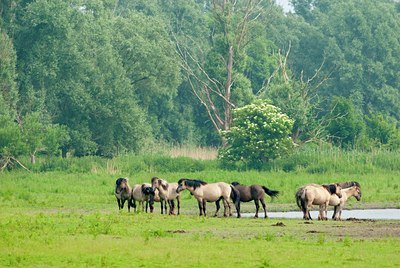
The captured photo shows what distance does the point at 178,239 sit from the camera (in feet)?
84.2

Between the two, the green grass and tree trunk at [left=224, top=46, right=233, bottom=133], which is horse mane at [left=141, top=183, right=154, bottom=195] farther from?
tree trunk at [left=224, top=46, right=233, bottom=133]

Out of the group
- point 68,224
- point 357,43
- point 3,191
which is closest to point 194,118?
point 357,43

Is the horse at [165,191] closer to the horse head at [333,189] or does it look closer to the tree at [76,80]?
the horse head at [333,189]

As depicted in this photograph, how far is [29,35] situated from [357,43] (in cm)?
3317

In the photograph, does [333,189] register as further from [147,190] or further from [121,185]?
[121,185]

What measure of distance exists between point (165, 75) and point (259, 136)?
53.5 ft

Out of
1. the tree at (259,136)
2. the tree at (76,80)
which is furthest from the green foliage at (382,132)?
the tree at (76,80)

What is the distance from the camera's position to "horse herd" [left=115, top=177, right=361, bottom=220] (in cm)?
3353

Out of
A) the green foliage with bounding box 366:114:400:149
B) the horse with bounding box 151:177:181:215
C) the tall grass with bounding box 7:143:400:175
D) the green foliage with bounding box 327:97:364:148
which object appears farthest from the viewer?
the green foliage with bounding box 366:114:400:149

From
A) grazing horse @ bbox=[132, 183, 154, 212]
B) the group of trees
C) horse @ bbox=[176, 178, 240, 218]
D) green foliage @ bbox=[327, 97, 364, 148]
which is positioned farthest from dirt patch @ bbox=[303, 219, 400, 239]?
green foliage @ bbox=[327, 97, 364, 148]

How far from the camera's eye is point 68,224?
2952 centimetres

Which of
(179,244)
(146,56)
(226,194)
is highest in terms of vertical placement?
(146,56)

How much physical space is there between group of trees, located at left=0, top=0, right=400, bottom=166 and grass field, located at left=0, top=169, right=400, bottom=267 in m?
18.3

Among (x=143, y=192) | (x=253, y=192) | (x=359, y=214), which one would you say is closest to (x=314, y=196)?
(x=253, y=192)
